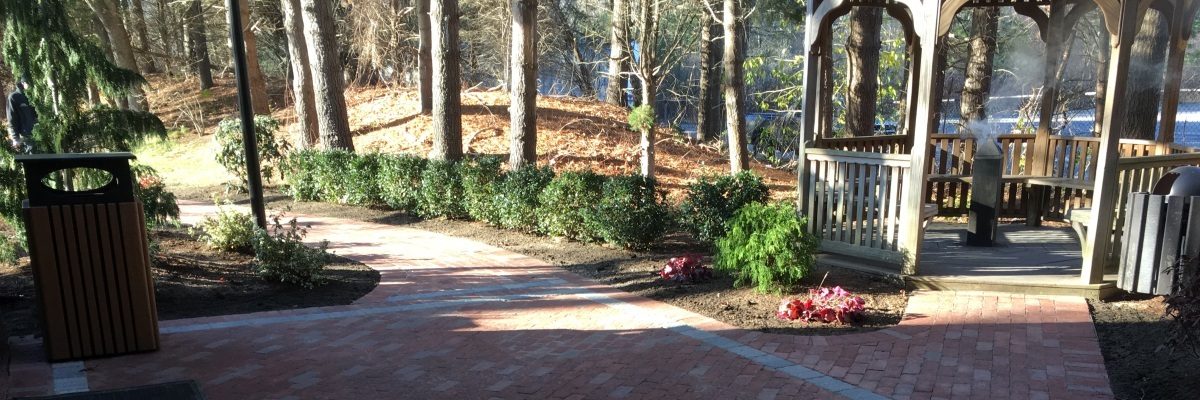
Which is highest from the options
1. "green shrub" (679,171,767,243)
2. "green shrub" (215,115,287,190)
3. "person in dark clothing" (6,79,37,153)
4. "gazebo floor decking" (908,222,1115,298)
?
"person in dark clothing" (6,79,37,153)

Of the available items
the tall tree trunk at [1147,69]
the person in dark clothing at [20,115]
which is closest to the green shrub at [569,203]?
the person in dark clothing at [20,115]

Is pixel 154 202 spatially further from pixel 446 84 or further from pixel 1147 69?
pixel 1147 69

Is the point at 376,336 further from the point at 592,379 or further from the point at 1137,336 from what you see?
the point at 1137,336

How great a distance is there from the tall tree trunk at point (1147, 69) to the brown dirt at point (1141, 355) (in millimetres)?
5364

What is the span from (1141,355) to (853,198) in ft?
8.62

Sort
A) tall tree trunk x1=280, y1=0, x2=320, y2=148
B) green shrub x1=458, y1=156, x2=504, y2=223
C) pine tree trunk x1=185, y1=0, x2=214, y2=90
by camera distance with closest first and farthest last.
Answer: green shrub x1=458, y1=156, x2=504, y2=223 → tall tree trunk x1=280, y1=0, x2=320, y2=148 → pine tree trunk x1=185, y1=0, x2=214, y2=90

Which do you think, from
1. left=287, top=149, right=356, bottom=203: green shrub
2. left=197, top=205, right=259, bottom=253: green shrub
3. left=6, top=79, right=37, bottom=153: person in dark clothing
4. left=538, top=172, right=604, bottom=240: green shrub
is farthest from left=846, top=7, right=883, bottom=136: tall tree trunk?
left=6, top=79, right=37, bottom=153: person in dark clothing

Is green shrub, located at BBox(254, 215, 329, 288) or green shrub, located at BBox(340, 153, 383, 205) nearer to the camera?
green shrub, located at BBox(254, 215, 329, 288)

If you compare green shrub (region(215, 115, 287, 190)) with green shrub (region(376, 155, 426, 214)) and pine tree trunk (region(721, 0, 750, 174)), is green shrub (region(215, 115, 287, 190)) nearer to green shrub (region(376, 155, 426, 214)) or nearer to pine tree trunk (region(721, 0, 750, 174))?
green shrub (region(376, 155, 426, 214))

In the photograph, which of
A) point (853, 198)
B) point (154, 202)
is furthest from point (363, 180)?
point (853, 198)

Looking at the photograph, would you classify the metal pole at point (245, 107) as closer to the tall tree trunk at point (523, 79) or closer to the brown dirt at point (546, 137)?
the tall tree trunk at point (523, 79)

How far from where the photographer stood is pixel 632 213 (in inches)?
319

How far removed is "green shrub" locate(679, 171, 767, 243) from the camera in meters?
7.71

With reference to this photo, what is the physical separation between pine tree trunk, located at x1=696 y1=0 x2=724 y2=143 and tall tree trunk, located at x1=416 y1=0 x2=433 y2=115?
6.47m
